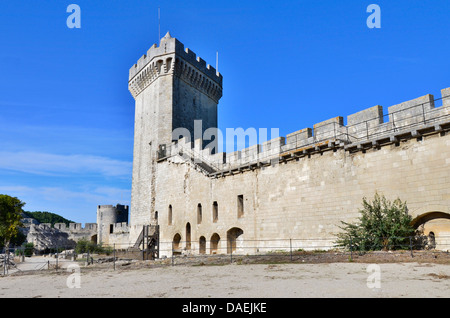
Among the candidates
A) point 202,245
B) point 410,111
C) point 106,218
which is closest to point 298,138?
point 410,111

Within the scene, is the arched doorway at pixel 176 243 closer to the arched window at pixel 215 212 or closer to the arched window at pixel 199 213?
the arched window at pixel 199 213

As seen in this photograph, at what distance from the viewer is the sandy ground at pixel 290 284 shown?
678 cm

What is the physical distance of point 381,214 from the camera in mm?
13414

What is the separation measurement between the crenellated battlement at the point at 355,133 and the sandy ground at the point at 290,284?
5.59 metres

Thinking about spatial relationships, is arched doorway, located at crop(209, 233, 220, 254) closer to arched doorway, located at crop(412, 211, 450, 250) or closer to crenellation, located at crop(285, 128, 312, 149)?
crenellation, located at crop(285, 128, 312, 149)

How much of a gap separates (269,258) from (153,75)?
851 inches

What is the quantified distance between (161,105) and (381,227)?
68.3ft

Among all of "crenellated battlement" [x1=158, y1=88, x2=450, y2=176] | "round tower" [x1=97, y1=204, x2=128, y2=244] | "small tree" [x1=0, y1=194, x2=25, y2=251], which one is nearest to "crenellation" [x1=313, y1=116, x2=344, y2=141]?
"crenellated battlement" [x1=158, y1=88, x2=450, y2=176]

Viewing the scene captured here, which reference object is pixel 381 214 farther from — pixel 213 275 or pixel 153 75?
pixel 153 75

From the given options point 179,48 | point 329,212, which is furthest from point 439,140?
point 179,48

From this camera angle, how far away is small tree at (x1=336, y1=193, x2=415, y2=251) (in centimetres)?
1249

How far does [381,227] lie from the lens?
12.8 meters

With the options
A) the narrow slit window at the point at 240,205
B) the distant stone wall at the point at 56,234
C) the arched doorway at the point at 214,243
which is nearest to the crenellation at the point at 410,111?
the narrow slit window at the point at 240,205
